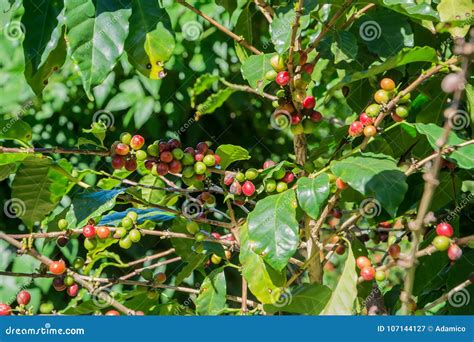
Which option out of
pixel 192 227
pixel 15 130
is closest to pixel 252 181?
pixel 192 227

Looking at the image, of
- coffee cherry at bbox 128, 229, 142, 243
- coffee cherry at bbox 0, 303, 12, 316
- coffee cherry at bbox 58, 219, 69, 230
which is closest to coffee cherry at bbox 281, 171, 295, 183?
coffee cherry at bbox 128, 229, 142, 243

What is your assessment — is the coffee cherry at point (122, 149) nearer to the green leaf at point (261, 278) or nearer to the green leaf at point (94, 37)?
the green leaf at point (94, 37)

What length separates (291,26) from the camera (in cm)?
135

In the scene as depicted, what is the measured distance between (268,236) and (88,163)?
1.66 m

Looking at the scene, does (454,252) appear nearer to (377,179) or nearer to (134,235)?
(377,179)

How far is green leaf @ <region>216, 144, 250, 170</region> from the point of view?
1478 millimetres

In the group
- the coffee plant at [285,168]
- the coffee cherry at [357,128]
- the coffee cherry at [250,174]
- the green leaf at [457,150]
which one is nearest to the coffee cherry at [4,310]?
the coffee plant at [285,168]

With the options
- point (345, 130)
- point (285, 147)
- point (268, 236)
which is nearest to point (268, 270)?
point (268, 236)

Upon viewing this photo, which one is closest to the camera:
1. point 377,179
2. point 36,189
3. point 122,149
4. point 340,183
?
point 377,179

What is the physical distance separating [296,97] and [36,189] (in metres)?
0.59

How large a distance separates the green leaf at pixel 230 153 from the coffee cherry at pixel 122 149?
0.64ft

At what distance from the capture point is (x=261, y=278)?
4.45ft

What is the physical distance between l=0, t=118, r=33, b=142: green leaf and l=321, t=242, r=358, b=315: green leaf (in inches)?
27.8

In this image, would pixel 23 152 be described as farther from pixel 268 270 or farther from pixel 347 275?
pixel 347 275
